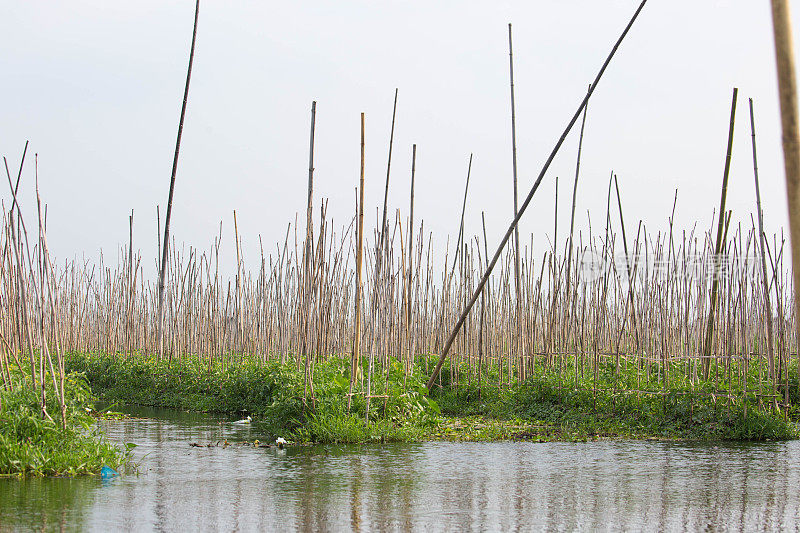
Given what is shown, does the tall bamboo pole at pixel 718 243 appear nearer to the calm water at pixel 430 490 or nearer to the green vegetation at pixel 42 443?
the calm water at pixel 430 490

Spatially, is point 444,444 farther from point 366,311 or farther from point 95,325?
point 95,325

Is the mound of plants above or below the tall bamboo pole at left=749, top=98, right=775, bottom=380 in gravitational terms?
below

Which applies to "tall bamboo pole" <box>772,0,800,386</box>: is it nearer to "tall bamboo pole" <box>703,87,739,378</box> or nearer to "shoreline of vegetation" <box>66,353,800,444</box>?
"shoreline of vegetation" <box>66,353,800,444</box>

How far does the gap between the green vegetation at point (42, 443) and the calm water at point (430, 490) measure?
0.49 ft

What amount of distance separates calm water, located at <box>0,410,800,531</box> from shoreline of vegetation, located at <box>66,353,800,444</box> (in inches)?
15.9

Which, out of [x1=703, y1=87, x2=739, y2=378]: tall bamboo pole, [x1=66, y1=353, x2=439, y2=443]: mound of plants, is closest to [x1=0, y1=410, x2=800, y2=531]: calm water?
[x1=66, y1=353, x2=439, y2=443]: mound of plants

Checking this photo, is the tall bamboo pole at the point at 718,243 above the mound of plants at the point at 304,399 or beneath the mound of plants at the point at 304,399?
above

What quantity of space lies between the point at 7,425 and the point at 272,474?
1.46 metres

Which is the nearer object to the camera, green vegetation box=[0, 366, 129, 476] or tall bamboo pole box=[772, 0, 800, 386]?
tall bamboo pole box=[772, 0, 800, 386]

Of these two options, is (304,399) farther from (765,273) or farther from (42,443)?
(765,273)

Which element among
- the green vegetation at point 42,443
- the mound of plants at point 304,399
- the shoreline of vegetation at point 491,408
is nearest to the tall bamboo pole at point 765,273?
the shoreline of vegetation at point 491,408

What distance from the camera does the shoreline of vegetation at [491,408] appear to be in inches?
246

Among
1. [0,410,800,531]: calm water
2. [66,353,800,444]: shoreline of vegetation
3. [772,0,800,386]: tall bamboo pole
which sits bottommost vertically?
[0,410,800,531]: calm water

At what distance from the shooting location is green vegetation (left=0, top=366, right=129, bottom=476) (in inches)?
172
